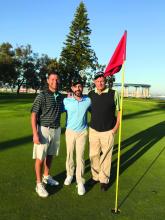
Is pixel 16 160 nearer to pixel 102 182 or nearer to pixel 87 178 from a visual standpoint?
pixel 87 178

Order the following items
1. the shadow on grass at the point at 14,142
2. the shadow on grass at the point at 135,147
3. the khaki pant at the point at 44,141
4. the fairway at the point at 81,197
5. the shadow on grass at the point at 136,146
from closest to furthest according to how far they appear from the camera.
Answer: the fairway at the point at 81,197 < the khaki pant at the point at 44,141 < the shadow on grass at the point at 135,147 < the shadow on grass at the point at 136,146 < the shadow on grass at the point at 14,142

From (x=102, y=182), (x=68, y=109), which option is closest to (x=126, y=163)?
(x=102, y=182)

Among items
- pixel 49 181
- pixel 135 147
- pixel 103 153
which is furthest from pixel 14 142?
pixel 103 153

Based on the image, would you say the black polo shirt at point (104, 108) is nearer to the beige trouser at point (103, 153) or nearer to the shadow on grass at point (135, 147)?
the beige trouser at point (103, 153)

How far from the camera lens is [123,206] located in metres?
5.99

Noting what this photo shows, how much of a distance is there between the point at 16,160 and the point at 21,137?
3752 millimetres

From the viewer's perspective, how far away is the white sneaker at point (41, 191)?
6227mm

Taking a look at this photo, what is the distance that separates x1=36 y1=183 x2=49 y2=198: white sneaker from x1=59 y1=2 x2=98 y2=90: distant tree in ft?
204

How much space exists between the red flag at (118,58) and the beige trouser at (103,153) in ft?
3.77

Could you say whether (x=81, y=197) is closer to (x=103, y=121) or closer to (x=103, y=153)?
(x=103, y=153)

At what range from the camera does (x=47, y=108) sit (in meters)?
6.48

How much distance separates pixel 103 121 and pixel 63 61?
2518 inches

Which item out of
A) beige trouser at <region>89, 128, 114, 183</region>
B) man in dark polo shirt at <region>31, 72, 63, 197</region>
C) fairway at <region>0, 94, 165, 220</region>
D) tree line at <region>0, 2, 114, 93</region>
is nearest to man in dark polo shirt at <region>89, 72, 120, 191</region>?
beige trouser at <region>89, 128, 114, 183</region>

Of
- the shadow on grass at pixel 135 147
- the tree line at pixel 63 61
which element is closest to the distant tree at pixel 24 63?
the tree line at pixel 63 61
